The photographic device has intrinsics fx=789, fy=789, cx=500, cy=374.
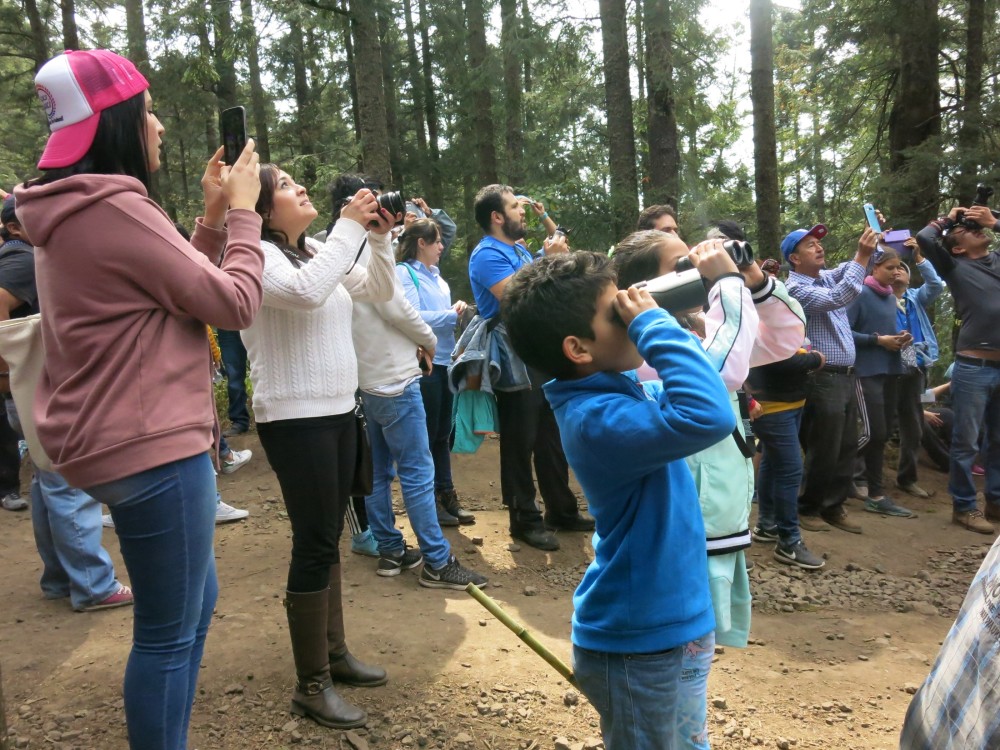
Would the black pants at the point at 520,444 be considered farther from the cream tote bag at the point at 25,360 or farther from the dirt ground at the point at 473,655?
the cream tote bag at the point at 25,360

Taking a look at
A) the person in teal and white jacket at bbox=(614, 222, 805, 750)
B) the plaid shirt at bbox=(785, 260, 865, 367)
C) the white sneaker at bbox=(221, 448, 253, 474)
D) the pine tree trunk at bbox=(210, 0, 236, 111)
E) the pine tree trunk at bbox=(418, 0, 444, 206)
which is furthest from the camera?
the pine tree trunk at bbox=(418, 0, 444, 206)

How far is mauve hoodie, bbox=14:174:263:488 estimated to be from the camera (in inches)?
77.8

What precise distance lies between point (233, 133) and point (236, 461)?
4864 mm

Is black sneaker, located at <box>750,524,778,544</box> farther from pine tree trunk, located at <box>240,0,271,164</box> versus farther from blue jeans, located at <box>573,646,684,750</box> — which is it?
pine tree trunk, located at <box>240,0,271,164</box>

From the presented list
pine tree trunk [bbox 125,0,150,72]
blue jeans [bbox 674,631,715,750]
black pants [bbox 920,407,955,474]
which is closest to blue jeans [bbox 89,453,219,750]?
blue jeans [bbox 674,631,715,750]

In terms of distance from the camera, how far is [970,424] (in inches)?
246

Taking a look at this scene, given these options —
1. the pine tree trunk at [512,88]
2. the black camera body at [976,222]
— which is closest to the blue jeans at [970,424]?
the black camera body at [976,222]

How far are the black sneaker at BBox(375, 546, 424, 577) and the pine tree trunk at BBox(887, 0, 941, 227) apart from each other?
689 cm

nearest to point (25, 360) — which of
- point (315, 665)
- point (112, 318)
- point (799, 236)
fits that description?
point (112, 318)

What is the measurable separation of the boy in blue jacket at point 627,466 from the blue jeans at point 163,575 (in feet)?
3.14

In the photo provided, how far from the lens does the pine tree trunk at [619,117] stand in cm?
1009

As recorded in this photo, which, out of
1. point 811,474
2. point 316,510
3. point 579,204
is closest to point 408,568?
point 316,510

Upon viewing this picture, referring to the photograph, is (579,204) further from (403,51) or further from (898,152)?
(403,51)

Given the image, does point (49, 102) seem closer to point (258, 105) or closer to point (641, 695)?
point (641, 695)
